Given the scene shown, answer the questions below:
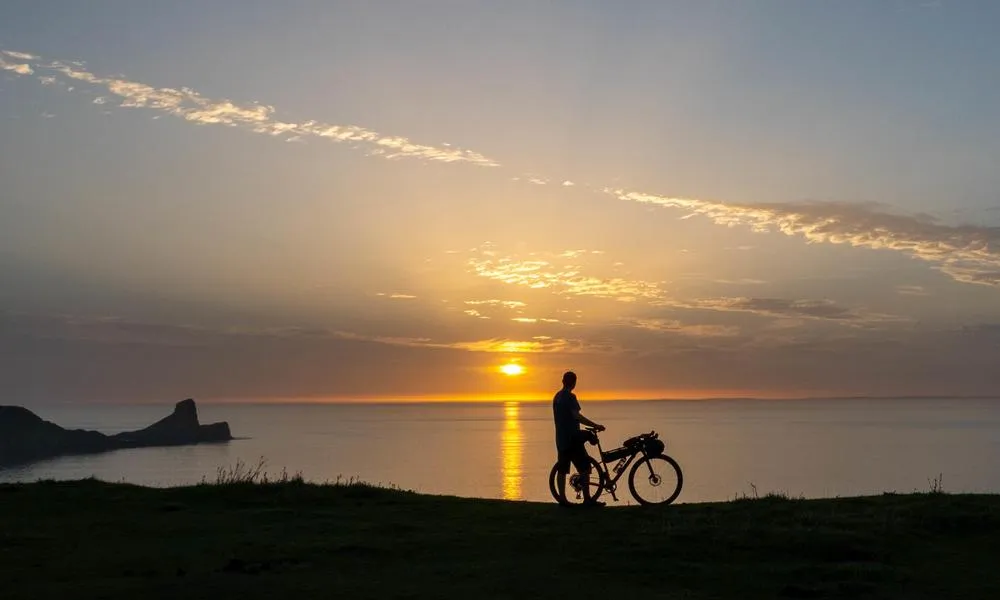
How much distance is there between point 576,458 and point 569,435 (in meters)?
0.58

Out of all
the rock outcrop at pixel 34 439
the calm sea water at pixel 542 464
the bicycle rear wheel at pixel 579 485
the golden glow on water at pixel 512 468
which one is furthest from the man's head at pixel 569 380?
the rock outcrop at pixel 34 439

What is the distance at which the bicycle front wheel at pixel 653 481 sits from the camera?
17.2 m

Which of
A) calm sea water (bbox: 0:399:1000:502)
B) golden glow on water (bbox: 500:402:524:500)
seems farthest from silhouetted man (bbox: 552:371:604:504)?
calm sea water (bbox: 0:399:1000:502)

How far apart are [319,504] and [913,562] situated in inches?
444

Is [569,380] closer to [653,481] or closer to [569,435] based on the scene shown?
[569,435]

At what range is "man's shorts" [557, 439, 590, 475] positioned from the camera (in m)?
17.0

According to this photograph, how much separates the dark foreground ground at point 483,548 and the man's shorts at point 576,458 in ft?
2.88

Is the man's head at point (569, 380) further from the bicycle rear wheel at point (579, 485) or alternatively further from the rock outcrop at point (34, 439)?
the rock outcrop at point (34, 439)

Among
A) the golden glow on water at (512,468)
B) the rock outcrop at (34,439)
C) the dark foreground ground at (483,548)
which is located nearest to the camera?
the dark foreground ground at (483,548)

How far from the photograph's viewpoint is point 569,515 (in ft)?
50.8

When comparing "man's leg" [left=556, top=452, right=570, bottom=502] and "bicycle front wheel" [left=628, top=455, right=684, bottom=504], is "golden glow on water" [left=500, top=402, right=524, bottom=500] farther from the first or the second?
"man's leg" [left=556, top=452, right=570, bottom=502]

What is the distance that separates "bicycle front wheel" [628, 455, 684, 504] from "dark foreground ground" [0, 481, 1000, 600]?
45.9 inches

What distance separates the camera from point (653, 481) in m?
17.9

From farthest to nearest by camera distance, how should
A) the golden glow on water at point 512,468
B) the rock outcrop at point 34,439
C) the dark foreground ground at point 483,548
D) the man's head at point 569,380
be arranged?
the rock outcrop at point 34,439 → the golden glow on water at point 512,468 → the man's head at point 569,380 → the dark foreground ground at point 483,548
